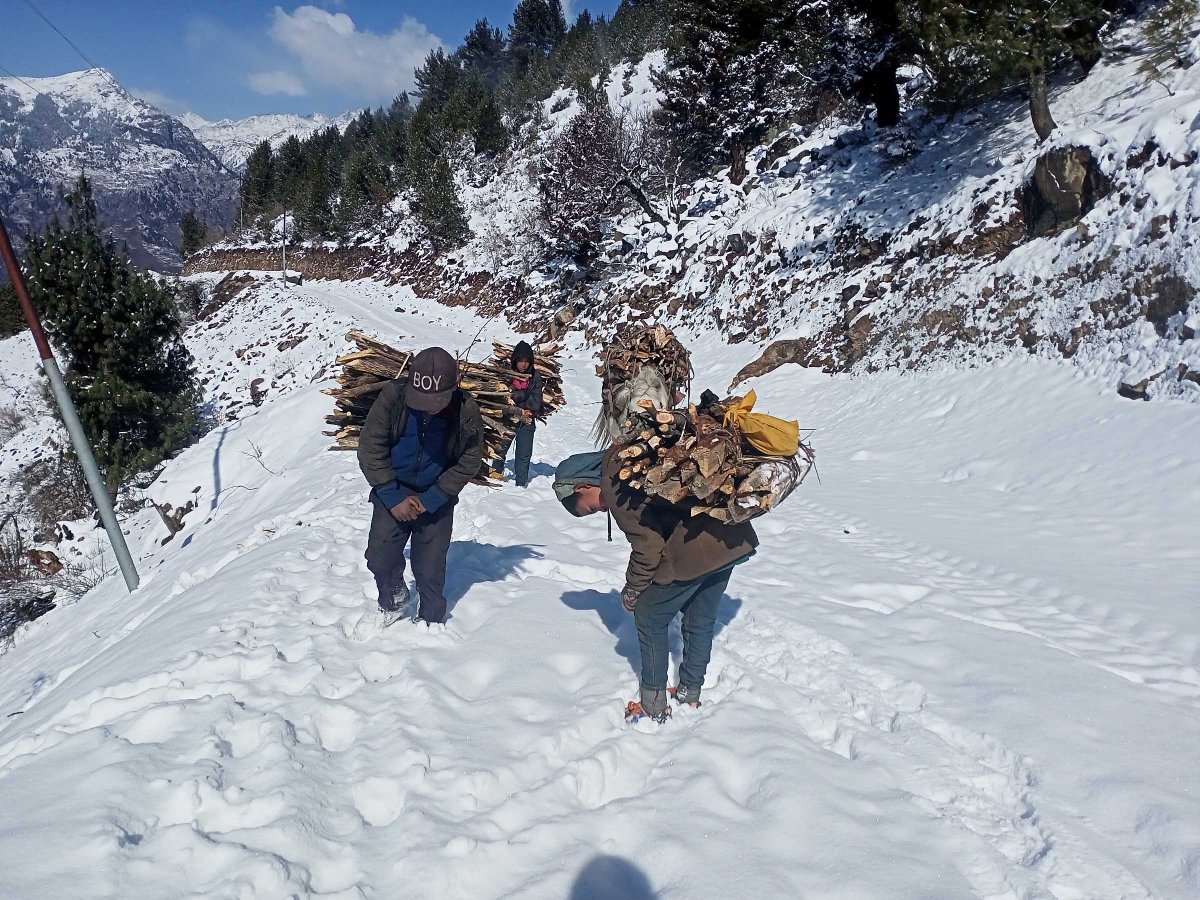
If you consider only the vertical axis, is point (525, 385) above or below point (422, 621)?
above

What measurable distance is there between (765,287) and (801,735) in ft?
52.8

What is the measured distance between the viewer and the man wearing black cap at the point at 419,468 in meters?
4.36

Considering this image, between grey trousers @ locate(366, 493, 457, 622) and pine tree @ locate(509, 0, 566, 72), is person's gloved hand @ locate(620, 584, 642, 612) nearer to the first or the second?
grey trousers @ locate(366, 493, 457, 622)

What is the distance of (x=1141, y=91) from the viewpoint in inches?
456

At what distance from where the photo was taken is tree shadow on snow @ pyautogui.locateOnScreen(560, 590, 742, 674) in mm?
4785

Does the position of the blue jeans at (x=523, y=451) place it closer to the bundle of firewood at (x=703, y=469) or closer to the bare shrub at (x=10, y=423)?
the bundle of firewood at (x=703, y=469)

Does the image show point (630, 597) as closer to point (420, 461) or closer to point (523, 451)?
point (420, 461)

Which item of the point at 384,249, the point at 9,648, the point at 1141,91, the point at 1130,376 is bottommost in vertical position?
the point at 1130,376

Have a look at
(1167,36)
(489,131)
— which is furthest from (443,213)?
(1167,36)

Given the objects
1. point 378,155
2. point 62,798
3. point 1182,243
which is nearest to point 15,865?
point 62,798

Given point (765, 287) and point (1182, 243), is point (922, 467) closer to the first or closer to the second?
point (1182, 243)

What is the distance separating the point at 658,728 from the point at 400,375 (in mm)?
2809

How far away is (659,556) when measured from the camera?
3.61m

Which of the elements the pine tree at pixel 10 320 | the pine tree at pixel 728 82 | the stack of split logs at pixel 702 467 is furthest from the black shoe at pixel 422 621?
the pine tree at pixel 10 320
